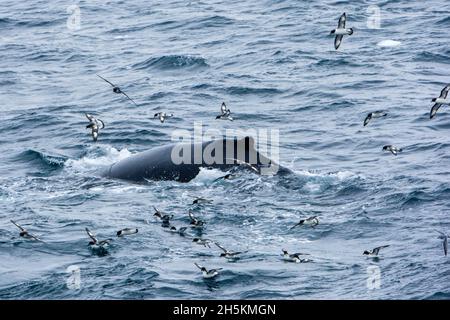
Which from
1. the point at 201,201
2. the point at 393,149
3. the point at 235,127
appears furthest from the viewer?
the point at 235,127

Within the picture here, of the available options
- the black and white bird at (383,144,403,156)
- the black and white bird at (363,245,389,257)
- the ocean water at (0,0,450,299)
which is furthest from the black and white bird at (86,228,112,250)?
the black and white bird at (383,144,403,156)

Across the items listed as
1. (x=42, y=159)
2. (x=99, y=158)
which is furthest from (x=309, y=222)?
(x=42, y=159)

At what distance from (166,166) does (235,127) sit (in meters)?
8.17

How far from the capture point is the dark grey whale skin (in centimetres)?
3134

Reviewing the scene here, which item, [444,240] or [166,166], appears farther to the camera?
[166,166]

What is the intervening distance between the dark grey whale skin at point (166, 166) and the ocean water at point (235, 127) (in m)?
0.40

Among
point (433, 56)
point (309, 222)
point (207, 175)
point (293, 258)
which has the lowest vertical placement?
point (293, 258)

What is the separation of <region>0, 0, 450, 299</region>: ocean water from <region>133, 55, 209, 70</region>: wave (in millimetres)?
120

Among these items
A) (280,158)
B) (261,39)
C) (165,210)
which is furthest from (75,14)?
(165,210)

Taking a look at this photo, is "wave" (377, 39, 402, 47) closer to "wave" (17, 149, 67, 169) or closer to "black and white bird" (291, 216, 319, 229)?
"wave" (17, 149, 67, 169)

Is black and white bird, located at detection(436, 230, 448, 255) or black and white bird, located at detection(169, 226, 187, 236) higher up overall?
black and white bird, located at detection(436, 230, 448, 255)

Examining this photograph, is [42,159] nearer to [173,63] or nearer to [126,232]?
[126,232]

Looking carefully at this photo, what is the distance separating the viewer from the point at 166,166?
31922 mm

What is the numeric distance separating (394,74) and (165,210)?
19.9 m
